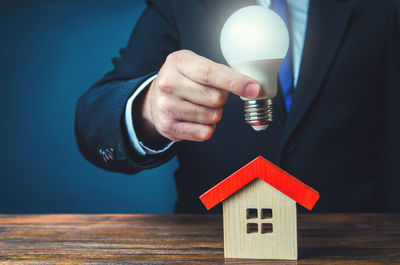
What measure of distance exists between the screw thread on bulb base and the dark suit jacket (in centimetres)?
45

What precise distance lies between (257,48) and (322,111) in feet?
1.93

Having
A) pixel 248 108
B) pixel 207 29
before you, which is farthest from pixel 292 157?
pixel 248 108

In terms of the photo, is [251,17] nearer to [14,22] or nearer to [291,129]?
[291,129]

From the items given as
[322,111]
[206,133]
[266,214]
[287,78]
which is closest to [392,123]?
[322,111]

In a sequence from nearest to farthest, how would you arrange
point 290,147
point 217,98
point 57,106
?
point 217,98
point 290,147
point 57,106

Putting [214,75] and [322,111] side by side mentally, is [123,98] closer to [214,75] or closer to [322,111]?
[214,75]

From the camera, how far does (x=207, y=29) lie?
112cm

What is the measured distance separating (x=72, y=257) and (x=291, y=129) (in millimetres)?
602

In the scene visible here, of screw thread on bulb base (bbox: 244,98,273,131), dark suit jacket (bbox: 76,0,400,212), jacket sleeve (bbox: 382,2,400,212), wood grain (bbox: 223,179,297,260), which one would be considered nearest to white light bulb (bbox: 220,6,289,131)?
screw thread on bulb base (bbox: 244,98,273,131)

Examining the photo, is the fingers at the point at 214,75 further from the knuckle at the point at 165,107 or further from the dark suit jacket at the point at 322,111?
the dark suit jacket at the point at 322,111

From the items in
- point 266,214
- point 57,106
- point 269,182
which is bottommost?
point 266,214

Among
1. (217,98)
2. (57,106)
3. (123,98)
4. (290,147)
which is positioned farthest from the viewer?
(57,106)

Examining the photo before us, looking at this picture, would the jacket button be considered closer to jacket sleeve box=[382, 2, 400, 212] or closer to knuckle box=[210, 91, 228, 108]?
jacket sleeve box=[382, 2, 400, 212]

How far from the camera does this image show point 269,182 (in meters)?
0.55
